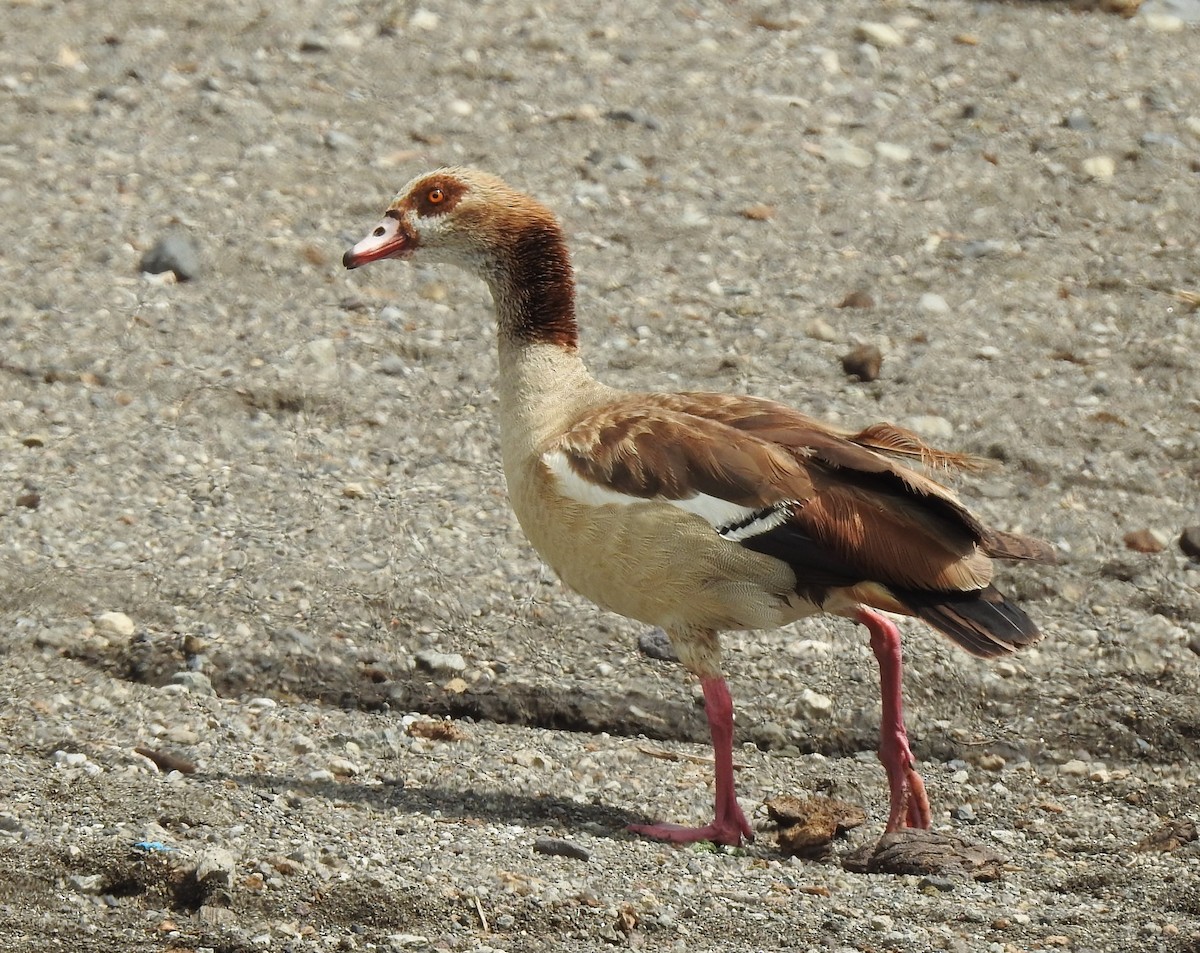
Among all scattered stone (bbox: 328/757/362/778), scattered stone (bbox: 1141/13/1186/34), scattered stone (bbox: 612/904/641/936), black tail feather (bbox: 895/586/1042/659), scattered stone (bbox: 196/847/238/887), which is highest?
scattered stone (bbox: 1141/13/1186/34)

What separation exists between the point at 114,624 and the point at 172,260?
2.69m

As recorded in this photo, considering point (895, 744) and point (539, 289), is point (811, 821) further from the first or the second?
point (539, 289)

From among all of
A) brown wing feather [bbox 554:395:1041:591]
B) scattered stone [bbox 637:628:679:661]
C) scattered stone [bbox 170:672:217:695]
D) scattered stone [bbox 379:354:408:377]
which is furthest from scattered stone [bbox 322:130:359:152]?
brown wing feather [bbox 554:395:1041:591]

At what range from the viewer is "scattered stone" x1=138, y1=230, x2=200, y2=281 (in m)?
8.39

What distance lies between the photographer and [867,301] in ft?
28.3

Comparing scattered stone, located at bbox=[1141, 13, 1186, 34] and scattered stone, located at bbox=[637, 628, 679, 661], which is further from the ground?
scattered stone, located at bbox=[1141, 13, 1186, 34]

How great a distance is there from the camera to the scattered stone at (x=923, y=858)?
5.23 meters

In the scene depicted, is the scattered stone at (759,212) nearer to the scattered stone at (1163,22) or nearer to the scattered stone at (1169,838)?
the scattered stone at (1163,22)

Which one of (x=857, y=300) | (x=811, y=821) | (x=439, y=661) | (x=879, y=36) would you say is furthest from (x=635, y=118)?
(x=811, y=821)

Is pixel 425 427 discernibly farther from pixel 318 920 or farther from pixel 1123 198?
pixel 1123 198

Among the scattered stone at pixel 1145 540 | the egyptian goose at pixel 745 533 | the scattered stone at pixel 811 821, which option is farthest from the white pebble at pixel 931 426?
the scattered stone at pixel 811 821

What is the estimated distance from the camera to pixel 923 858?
5.24 meters

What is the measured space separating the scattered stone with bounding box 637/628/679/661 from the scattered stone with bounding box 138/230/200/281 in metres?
3.19

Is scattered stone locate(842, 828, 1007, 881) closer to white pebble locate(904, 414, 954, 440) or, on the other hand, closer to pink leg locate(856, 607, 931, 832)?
pink leg locate(856, 607, 931, 832)
